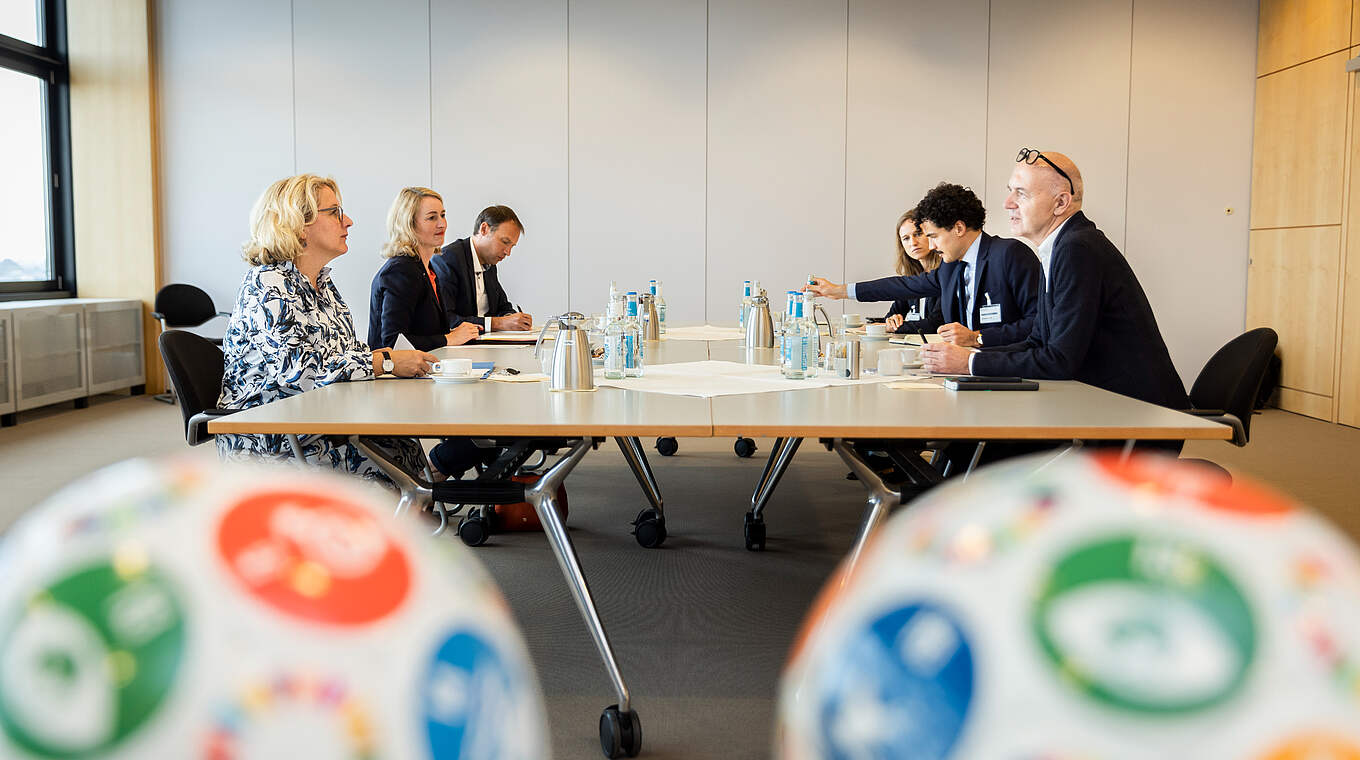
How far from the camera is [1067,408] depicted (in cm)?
237

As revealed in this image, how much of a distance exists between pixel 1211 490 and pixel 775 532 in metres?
3.75

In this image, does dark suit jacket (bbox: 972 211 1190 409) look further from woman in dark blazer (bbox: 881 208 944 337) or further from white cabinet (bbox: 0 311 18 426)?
white cabinet (bbox: 0 311 18 426)

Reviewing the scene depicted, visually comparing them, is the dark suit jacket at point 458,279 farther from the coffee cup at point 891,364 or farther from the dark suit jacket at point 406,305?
the coffee cup at point 891,364

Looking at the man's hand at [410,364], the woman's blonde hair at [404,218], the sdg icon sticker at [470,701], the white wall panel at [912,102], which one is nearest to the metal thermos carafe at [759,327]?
the man's hand at [410,364]

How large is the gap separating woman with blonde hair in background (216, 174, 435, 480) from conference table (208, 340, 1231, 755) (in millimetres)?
102

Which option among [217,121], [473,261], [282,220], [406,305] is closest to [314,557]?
[282,220]

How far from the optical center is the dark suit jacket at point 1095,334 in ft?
9.66

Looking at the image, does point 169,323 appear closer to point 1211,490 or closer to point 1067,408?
point 1067,408

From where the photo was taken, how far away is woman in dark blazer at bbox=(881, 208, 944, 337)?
17.4 feet

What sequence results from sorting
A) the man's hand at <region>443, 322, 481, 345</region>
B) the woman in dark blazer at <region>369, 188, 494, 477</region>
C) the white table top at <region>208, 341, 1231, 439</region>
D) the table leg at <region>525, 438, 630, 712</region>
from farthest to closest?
the woman in dark blazer at <region>369, 188, 494, 477</region>, the man's hand at <region>443, 322, 481, 345</region>, the table leg at <region>525, 438, 630, 712</region>, the white table top at <region>208, 341, 1231, 439</region>

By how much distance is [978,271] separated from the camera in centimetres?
438

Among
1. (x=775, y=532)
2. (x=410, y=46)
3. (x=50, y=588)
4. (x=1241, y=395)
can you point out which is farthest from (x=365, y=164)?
(x=50, y=588)

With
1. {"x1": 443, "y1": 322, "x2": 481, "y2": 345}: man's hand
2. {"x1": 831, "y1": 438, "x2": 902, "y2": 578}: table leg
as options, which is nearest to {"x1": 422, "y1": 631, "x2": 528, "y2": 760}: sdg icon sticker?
{"x1": 831, "y1": 438, "x2": 902, "y2": 578}: table leg

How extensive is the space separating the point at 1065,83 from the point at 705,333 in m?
4.35
